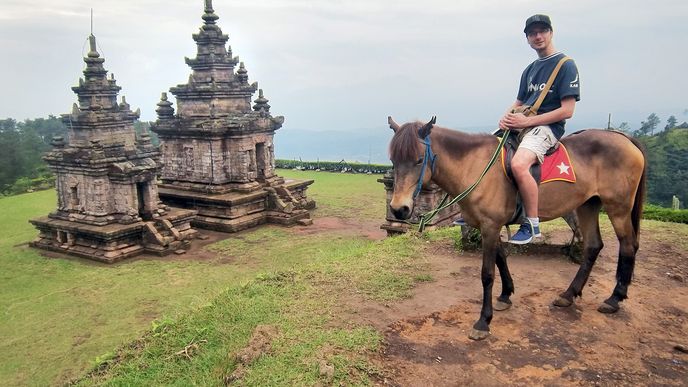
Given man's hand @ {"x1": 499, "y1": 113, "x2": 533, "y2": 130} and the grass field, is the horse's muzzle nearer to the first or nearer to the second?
the grass field

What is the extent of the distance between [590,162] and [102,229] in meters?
14.9

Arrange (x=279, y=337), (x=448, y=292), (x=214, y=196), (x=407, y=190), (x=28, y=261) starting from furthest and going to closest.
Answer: (x=214, y=196) < (x=28, y=261) < (x=448, y=292) < (x=279, y=337) < (x=407, y=190)

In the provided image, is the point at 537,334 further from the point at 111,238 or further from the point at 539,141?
the point at 111,238

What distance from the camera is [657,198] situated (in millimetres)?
31562

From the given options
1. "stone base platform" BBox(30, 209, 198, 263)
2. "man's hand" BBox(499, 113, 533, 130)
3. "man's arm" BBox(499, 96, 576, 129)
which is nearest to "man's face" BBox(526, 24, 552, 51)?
"man's arm" BBox(499, 96, 576, 129)

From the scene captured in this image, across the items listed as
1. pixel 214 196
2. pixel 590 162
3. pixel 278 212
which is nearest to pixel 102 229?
pixel 214 196

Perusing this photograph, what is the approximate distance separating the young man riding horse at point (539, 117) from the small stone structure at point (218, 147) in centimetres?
1545

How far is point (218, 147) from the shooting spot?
2150 centimetres

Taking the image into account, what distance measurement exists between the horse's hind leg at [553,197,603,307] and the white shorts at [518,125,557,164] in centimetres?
135

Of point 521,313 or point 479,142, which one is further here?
point 521,313

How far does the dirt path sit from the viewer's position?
5.19m

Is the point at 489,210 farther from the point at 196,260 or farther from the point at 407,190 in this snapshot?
the point at 196,260

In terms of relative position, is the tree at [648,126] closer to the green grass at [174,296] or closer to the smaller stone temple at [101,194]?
the green grass at [174,296]

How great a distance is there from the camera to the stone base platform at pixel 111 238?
16369 millimetres
